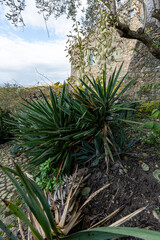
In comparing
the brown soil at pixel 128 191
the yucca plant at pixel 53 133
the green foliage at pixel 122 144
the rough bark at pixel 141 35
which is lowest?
the brown soil at pixel 128 191

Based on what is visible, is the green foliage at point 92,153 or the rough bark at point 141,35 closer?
the green foliage at point 92,153

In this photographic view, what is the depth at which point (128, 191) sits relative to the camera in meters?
1.42

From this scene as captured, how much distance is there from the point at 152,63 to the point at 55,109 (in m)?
4.11

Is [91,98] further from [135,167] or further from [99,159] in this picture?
[135,167]

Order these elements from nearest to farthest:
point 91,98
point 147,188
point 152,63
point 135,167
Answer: point 147,188, point 135,167, point 91,98, point 152,63

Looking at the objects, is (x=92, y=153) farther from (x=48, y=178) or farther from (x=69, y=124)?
(x=48, y=178)

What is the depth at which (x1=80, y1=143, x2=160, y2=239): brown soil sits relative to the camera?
1221 mm

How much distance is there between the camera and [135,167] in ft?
5.33

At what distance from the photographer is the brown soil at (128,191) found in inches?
48.1

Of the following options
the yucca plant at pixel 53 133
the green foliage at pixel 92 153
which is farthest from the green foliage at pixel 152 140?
the yucca plant at pixel 53 133

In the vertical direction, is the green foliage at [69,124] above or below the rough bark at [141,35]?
below

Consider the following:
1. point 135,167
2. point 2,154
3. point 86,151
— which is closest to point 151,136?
point 135,167

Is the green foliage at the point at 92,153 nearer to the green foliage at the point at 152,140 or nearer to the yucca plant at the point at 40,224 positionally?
the green foliage at the point at 152,140

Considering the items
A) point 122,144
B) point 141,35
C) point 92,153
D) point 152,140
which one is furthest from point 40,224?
point 141,35
